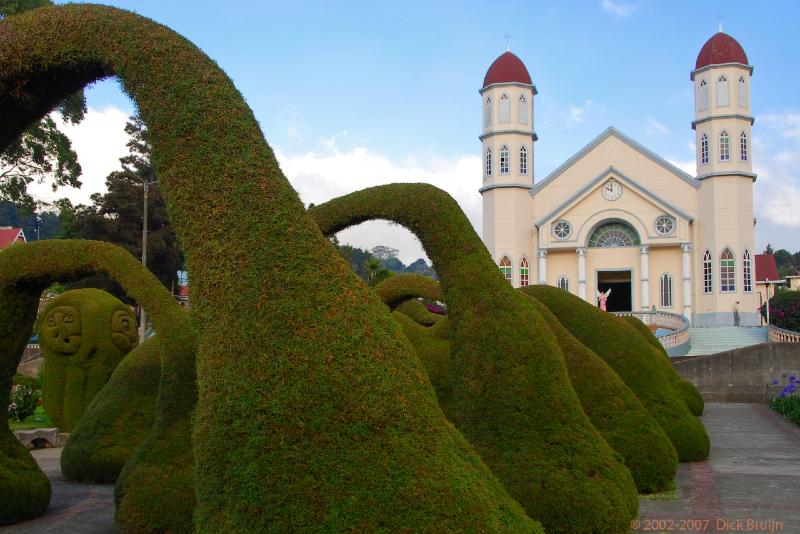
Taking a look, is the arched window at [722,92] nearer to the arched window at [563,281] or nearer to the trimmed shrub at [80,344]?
the arched window at [563,281]

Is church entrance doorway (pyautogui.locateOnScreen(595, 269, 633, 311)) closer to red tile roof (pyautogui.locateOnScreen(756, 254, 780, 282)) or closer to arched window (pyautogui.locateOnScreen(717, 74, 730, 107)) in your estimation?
arched window (pyautogui.locateOnScreen(717, 74, 730, 107))

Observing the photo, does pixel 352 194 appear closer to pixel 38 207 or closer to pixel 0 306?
pixel 0 306

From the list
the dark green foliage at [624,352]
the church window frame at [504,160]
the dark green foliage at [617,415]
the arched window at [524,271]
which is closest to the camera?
the dark green foliage at [617,415]

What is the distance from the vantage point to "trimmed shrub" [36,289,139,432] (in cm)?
1348

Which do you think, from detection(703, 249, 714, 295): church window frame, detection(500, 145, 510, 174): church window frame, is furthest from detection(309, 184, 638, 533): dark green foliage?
detection(500, 145, 510, 174): church window frame

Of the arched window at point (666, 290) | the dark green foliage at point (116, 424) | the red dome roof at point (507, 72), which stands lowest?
the dark green foliage at point (116, 424)

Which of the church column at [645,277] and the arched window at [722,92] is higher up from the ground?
the arched window at [722,92]

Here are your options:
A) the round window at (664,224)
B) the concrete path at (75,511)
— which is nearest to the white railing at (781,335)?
the round window at (664,224)

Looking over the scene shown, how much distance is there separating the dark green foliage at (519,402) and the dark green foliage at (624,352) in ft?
12.1

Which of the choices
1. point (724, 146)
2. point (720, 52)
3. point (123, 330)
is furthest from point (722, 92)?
point (123, 330)

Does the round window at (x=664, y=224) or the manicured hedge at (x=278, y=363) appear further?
the round window at (x=664, y=224)

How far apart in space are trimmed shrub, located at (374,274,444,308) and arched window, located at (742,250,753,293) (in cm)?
3002

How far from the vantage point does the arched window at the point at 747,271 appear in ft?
123

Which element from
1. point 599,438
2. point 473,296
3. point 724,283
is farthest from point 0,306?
point 724,283
